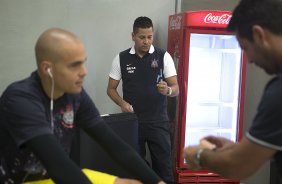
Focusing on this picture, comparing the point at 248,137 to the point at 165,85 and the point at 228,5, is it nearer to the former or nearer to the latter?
the point at 165,85

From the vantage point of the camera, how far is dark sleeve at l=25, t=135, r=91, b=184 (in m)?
1.37

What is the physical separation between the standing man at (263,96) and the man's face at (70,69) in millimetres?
599

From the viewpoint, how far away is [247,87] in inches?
160

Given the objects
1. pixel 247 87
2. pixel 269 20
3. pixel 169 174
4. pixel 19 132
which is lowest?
pixel 169 174

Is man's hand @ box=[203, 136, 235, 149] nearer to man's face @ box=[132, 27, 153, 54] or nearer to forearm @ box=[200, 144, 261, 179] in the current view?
forearm @ box=[200, 144, 261, 179]

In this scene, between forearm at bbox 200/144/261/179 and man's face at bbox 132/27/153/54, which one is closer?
forearm at bbox 200/144/261/179

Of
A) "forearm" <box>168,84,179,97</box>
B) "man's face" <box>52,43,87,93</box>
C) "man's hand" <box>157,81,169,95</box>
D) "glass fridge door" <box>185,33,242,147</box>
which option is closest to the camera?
"man's face" <box>52,43,87,93</box>

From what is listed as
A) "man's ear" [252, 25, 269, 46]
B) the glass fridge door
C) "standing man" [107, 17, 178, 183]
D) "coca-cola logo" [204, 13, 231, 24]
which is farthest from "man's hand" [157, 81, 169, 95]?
"man's ear" [252, 25, 269, 46]

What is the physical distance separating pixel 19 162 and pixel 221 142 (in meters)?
0.83

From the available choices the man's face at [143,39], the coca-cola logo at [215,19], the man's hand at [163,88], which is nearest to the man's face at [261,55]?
the man's hand at [163,88]

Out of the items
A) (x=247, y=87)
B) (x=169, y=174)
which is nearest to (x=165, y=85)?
(x=169, y=174)

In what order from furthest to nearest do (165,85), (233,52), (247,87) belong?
(247,87) < (233,52) < (165,85)

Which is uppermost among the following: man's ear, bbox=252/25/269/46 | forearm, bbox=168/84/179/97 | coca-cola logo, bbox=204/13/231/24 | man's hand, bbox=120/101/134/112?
coca-cola logo, bbox=204/13/231/24

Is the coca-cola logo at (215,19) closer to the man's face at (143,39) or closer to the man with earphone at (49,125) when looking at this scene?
the man's face at (143,39)
